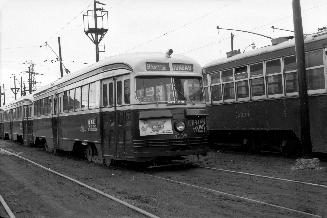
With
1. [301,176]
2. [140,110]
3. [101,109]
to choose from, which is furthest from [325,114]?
[101,109]

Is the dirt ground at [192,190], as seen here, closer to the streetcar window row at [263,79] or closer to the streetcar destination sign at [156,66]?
the streetcar window row at [263,79]

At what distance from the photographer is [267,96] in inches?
560

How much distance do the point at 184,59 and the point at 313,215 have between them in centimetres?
689

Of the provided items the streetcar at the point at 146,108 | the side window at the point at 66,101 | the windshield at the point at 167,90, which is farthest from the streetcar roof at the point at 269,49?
the side window at the point at 66,101

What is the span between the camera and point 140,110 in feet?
37.9

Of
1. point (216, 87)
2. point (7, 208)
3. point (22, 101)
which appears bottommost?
point (7, 208)

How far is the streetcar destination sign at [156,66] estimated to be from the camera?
39.0 feet

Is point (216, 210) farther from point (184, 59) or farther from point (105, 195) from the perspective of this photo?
point (184, 59)

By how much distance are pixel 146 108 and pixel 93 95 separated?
9.80ft

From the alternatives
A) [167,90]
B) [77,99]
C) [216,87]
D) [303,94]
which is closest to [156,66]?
→ [167,90]

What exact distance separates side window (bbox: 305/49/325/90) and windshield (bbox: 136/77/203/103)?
309cm

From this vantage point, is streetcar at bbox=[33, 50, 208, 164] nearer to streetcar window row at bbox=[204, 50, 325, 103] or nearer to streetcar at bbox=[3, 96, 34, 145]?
streetcar window row at bbox=[204, 50, 325, 103]

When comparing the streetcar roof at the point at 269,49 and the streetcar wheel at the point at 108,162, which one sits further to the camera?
the streetcar wheel at the point at 108,162

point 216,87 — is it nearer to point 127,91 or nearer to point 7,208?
point 127,91
